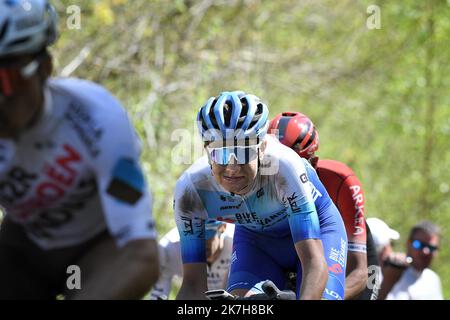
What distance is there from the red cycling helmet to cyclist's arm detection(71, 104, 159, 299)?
10.2 ft

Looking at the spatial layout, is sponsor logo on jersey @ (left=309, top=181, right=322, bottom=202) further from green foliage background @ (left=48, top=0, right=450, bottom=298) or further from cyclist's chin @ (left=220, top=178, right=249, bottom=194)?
green foliage background @ (left=48, top=0, right=450, bottom=298)

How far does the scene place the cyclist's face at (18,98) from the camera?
3307 mm

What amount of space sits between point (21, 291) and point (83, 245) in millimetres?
348

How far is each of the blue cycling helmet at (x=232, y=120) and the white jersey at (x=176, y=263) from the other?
238 cm

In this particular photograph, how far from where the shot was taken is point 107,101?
3.50 metres

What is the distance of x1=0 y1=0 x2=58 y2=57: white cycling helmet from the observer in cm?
328

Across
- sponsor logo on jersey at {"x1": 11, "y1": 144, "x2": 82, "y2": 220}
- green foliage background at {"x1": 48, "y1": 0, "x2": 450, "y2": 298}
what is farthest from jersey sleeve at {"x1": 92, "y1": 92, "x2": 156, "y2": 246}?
green foliage background at {"x1": 48, "y1": 0, "x2": 450, "y2": 298}

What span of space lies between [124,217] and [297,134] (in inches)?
128

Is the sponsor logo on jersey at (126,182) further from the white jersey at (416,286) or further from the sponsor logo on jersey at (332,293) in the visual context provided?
the white jersey at (416,286)

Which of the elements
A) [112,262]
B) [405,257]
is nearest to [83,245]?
[112,262]

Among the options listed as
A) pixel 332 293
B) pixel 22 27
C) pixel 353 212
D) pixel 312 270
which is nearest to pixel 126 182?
pixel 22 27

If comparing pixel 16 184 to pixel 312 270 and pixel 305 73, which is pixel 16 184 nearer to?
pixel 312 270
